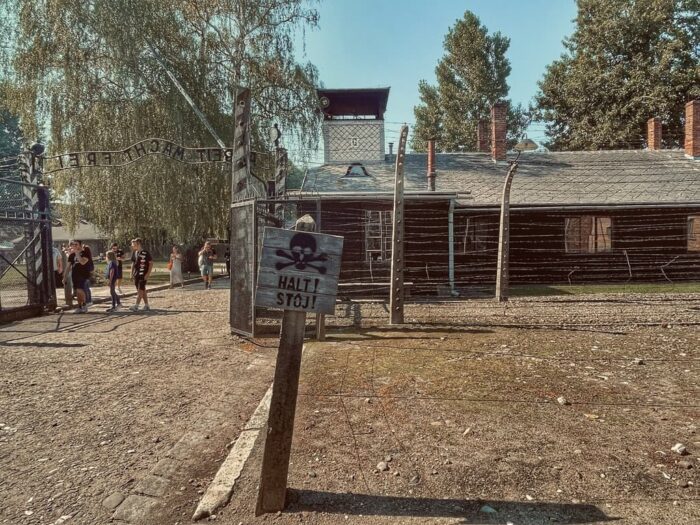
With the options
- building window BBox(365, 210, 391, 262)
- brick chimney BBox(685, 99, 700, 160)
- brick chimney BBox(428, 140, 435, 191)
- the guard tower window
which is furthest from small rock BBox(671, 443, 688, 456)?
brick chimney BBox(685, 99, 700, 160)

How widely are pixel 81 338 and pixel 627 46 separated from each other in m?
37.8

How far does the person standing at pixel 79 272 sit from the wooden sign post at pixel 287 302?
36.0 feet

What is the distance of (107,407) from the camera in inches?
202

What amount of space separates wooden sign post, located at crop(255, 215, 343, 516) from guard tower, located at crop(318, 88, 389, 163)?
55.0 ft

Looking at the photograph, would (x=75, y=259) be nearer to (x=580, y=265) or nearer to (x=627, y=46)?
(x=580, y=265)

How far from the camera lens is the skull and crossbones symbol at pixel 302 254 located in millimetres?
3268

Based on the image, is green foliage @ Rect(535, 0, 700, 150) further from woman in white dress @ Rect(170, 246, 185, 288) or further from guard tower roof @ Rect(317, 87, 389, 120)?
woman in white dress @ Rect(170, 246, 185, 288)

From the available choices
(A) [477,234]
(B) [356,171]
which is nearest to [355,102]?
(B) [356,171]

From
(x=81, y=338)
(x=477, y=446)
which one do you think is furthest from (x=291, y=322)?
(x=81, y=338)

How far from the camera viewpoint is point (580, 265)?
17516mm

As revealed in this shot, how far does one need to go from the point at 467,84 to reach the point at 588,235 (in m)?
32.2

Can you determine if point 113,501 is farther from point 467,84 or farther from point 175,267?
point 467,84

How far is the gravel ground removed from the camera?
318 cm

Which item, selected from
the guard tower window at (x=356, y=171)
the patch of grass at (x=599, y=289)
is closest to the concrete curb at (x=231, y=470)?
the patch of grass at (x=599, y=289)
